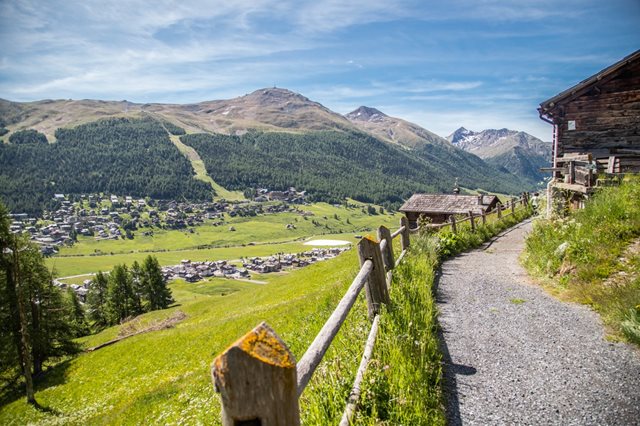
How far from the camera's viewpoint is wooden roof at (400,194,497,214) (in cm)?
5241

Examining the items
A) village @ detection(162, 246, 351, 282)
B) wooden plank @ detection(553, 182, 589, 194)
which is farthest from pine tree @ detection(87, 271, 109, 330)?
wooden plank @ detection(553, 182, 589, 194)

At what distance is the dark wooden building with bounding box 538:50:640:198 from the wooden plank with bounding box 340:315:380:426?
20293mm

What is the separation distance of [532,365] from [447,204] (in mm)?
49505

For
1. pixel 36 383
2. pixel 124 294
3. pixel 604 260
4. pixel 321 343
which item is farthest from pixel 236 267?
pixel 321 343

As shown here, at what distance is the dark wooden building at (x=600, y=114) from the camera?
874 inches

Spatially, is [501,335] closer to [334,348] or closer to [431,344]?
[431,344]

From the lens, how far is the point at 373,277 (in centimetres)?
644

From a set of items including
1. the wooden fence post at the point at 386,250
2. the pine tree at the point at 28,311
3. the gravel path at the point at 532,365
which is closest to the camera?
the gravel path at the point at 532,365

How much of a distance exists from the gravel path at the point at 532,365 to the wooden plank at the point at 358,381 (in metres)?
1.44

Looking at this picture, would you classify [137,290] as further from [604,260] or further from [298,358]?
[604,260]

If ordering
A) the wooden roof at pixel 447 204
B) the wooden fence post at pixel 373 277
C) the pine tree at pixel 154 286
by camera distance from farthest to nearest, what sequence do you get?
1. the pine tree at pixel 154 286
2. the wooden roof at pixel 447 204
3. the wooden fence post at pixel 373 277

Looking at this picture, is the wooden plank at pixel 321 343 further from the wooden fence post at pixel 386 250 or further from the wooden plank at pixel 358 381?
the wooden fence post at pixel 386 250

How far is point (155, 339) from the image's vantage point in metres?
31.8

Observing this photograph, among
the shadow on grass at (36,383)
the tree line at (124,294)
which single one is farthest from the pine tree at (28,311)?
the tree line at (124,294)
